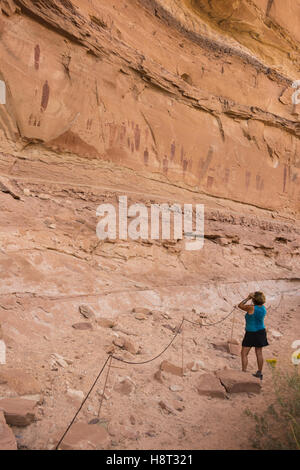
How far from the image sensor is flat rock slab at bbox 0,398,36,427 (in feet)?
9.99

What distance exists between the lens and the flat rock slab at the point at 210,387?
4285 millimetres

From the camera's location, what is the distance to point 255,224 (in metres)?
10.9

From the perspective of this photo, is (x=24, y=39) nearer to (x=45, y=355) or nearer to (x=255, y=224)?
(x=45, y=355)

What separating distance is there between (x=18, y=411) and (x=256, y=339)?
138 inches

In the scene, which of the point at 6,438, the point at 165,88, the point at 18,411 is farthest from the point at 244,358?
the point at 165,88

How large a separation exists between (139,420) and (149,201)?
18.2 ft

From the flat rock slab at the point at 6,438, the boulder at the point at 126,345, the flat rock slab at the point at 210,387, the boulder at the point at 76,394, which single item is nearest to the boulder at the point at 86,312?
the boulder at the point at 126,345

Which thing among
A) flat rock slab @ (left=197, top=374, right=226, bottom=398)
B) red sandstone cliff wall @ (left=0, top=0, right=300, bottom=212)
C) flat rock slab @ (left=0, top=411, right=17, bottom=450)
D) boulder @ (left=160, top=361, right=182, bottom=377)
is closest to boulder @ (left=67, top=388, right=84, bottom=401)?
flat rock slab @ (left=0, top=411, right=17, bottom=450)

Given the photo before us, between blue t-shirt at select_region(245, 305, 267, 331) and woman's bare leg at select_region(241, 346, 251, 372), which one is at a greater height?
blue t-shirt at select_region(245, 305, 267, 331)

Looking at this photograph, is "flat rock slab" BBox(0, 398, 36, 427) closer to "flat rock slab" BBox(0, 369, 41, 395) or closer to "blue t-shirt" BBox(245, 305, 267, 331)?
"flat rock slab" BBox(0, 369, 41, 395)

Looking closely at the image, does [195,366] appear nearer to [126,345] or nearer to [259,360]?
[259,360]

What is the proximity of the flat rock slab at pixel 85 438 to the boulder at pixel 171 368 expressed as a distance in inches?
68.2

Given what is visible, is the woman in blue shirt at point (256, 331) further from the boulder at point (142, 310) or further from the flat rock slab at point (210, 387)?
the boulder at point (142, 310)

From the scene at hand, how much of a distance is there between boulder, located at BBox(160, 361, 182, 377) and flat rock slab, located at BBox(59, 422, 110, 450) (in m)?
1.73
